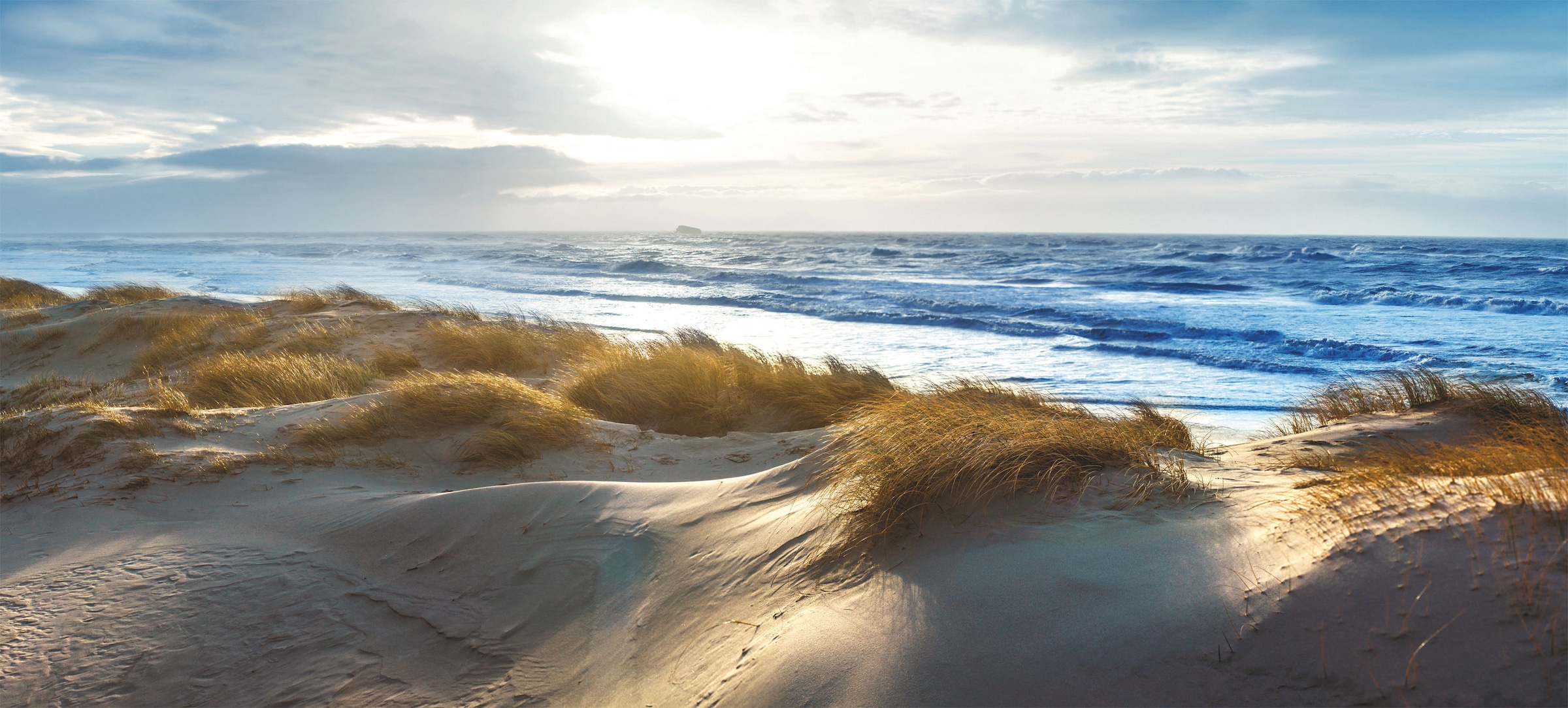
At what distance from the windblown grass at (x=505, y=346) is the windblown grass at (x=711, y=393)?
1619 mm

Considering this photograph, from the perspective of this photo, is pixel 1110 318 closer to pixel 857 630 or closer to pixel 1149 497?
pixel 1149 497

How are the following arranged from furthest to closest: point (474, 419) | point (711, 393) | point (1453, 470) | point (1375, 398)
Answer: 1. point (711, 393)
2. point (1375, 398)
3. point (474, 419)
4. point (1453, 470)

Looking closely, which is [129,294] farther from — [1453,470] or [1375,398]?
[1375,398]

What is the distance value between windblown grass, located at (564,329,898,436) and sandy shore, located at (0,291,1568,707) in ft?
9.26

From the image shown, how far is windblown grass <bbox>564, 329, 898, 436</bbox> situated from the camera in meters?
8.05

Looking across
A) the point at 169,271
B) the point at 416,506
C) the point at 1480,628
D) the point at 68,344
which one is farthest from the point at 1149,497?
the point at 169,271

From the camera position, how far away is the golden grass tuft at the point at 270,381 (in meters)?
8.10

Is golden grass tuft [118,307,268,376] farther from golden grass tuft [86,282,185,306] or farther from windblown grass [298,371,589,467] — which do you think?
windblown grass [298,371,589,467]

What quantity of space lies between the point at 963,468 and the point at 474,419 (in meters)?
4.87

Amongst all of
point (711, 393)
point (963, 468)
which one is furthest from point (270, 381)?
point (963, 468)

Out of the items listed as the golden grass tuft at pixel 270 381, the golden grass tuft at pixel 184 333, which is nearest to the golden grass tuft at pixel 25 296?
the golden grass tuft at pixel 184 333

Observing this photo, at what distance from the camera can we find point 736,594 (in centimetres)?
343

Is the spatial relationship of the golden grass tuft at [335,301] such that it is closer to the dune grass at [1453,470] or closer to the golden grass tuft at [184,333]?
the golden grass tuft at [184,333]

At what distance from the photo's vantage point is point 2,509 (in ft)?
15.5
